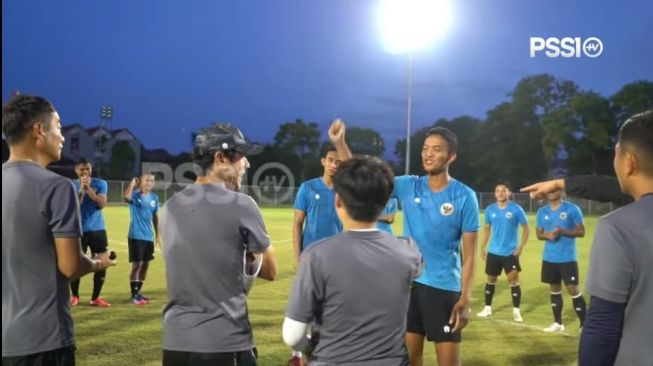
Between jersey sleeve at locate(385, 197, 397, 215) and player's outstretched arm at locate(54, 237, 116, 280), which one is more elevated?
player's outstretched arm at locate(54, 237, 116, 280)

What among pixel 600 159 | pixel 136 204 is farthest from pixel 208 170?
pixel 600 159

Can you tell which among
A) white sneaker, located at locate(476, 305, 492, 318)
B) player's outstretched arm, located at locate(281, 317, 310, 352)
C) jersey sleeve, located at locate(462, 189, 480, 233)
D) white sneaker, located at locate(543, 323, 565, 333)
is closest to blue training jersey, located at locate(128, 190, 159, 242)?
white sneaker, located at locate(476, 305, 492, 318)

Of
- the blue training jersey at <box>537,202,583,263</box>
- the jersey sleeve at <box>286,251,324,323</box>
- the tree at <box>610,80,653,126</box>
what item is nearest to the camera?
the jersey sleeve at <box>286,251,324,323</box>

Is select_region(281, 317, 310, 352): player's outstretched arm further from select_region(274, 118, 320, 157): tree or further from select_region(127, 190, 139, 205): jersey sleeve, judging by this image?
select_region(274, 118, 320, 157): tree

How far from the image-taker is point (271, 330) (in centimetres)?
818

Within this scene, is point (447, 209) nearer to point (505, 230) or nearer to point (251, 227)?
point (251, 227)

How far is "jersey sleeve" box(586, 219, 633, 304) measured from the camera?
205 centimetres

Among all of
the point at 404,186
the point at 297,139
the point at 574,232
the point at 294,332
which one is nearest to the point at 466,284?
the point at 404,186

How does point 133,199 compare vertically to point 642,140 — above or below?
below

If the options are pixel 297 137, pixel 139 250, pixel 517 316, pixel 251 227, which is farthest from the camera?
pixel 297 137

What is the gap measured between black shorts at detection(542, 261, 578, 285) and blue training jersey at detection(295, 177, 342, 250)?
4072 millimetres

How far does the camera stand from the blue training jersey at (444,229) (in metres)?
4.70

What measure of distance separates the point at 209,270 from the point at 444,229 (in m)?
2.35

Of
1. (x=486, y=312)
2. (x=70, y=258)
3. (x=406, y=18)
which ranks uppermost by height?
(x=406, y=18)
